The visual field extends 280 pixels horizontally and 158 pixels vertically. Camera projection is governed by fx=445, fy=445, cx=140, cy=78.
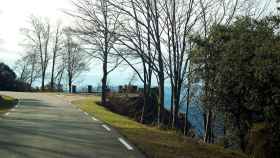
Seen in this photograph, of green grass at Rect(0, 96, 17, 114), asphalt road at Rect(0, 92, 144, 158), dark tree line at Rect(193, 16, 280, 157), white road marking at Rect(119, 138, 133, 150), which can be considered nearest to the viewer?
asphalt road at Rect(0, 92, 144, 158)

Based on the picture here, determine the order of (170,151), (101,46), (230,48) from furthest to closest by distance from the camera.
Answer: (101,46) < (230,48) < (170,151)

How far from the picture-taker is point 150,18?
914 inches

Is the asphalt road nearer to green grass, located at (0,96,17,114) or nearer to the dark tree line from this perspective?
the dark tree line

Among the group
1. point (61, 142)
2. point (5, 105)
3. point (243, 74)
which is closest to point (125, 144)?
point (61, 142)

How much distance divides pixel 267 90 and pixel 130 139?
4.45 metres

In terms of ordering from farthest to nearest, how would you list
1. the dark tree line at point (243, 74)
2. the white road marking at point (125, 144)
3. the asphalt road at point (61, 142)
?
the dark tree line at point (243, 74)
the white road marking at point (125, 144)
the asphalt road at point (61, 142)

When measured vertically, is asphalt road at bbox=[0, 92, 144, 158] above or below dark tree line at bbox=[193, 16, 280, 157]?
below

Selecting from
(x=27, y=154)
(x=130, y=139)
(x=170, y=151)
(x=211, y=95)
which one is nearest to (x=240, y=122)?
(x=211, y=95)

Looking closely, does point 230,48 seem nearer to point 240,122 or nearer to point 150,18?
point 240,122

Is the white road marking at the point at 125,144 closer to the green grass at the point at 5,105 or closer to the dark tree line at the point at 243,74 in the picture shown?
the dark tree line at the point at 243,74

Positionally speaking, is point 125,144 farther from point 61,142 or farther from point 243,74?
point 243,74

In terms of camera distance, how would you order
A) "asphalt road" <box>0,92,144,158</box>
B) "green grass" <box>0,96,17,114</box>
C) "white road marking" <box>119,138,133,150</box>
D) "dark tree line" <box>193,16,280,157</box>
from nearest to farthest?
"asphalt road" <box>0,92,144,158</box>, "white road marking" <box>119,138,133,150</box>, "dark tree line" <box>193,16,280,157</box>, "green grass" <box>0,96,17,114</box>

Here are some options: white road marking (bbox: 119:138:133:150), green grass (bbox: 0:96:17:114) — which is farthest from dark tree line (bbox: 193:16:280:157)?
green grass (bbox: 0:96:17:114)

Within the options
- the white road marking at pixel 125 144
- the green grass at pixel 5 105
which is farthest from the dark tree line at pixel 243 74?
the green grass at pixel 5 105
